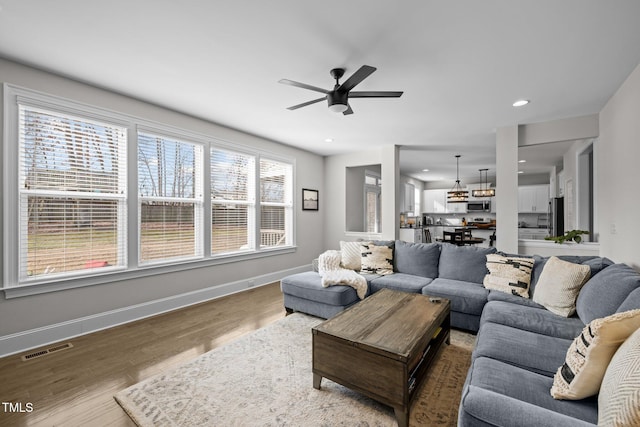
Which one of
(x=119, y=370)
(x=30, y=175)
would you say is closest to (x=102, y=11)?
(x=30, y=175)

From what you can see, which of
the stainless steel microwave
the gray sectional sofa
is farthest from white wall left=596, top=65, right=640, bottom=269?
the stainless steel microwave

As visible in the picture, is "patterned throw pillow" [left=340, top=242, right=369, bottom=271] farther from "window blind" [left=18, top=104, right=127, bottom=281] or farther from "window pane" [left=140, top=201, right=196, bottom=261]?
"window blind" [left=18, top=104, right=127, bottom=281]

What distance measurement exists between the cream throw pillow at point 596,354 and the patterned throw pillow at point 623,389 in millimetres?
48

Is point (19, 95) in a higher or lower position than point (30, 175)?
higher

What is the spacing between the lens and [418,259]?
382cm

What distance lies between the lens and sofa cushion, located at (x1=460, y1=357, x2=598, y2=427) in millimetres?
1091

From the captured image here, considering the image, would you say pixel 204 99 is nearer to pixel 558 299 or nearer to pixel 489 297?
pixel 489 297

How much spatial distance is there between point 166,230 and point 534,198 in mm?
10185

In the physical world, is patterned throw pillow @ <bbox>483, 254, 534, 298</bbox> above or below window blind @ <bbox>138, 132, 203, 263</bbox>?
below

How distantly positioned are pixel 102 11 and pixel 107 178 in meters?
1.86

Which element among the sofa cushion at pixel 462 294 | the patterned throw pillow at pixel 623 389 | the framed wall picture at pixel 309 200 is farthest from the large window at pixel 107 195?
the patterned throw pillow at pixel 623 389

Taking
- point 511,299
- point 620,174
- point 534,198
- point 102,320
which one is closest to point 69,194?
point 102,320

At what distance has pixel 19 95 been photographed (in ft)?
8.54

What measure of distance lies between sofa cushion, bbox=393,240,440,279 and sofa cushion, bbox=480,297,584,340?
1.15m
